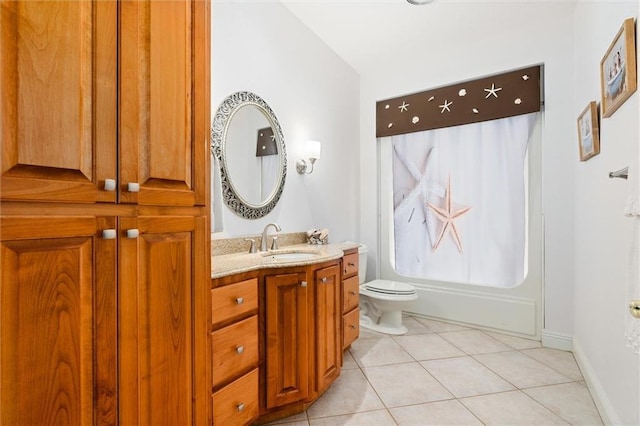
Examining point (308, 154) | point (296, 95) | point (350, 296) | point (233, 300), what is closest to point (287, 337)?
point (233, 300)

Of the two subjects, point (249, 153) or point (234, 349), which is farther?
point (249, 153)

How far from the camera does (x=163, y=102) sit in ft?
3.14

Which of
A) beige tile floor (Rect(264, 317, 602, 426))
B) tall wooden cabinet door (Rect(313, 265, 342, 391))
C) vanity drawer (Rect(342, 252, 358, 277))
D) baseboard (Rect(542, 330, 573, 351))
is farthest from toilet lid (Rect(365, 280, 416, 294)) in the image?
baseboard (Rect(542, 330, 573, 351))

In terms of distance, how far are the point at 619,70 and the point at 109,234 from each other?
216cm

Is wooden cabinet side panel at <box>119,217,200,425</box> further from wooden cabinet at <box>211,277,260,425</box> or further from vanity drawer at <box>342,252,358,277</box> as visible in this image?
vanity drawer at <box>342,252,358,277</box>

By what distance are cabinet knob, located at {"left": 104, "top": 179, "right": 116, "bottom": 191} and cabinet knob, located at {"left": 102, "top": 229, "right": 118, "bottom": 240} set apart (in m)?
0.11

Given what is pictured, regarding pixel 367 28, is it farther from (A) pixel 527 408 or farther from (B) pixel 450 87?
(A) pixel 527 408

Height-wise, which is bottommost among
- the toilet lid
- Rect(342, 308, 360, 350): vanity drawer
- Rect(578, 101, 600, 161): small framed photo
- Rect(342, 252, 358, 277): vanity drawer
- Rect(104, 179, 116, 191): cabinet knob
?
Rect(342, 308, 360, 350): vanity drawer

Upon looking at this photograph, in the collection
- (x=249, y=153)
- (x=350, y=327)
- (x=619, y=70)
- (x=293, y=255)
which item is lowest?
(x=350, y=327)

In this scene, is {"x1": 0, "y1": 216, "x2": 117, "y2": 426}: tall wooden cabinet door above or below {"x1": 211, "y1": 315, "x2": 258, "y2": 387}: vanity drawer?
above

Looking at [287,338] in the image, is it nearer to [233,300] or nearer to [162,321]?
[233,300]

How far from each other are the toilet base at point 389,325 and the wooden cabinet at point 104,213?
6.66ft

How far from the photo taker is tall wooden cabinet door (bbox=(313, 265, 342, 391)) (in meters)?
1.66

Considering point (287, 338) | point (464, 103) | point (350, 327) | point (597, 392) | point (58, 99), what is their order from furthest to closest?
point (464, 103)
point (350, 327)
point (597, 392)
point (287, 338)
point (58, 99)
